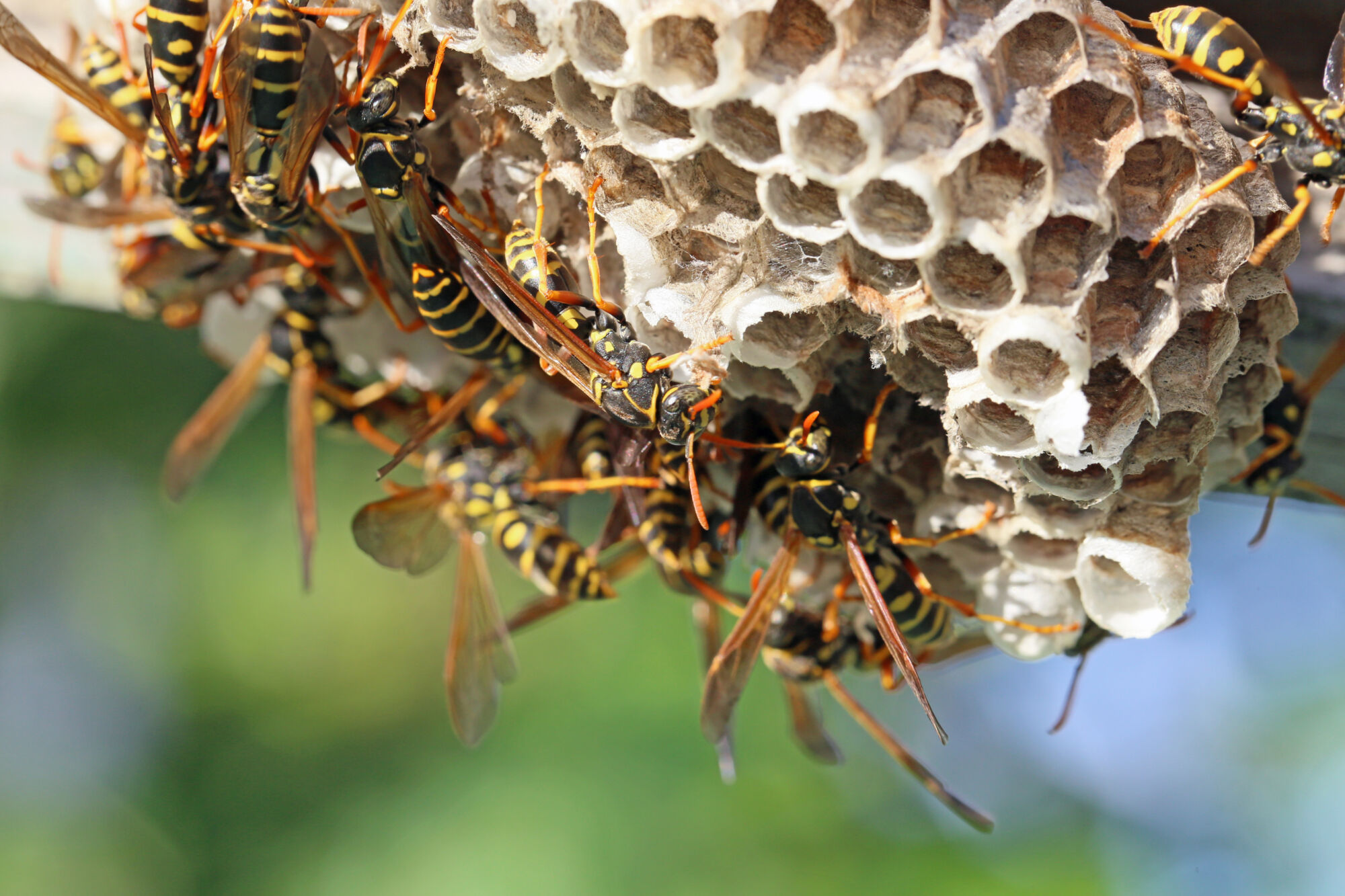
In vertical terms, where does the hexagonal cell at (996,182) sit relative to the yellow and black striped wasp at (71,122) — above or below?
above

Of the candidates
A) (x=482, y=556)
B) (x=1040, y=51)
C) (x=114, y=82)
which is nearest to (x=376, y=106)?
(x=114, y=82)

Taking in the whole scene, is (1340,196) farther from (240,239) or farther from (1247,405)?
(240,239)

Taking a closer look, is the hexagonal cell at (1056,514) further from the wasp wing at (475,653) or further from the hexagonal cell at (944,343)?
the wasp wing at (475,653)

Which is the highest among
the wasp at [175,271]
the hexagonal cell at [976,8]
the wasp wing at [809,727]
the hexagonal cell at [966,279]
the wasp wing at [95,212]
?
the hexagonal cell at [976,8]

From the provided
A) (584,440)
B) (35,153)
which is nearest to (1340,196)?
(584,440)

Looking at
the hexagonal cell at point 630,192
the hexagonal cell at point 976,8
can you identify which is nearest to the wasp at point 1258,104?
the hexagonal cell at point 976,8

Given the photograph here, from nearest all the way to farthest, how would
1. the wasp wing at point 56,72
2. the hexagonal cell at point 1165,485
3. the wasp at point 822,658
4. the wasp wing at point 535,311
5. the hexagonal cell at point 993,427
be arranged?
the hexagonal cell at point 993,427 < the hexagonal cell at point 1165,485 < the wasp wing at point 535,311 < the wasp wing at point 56,72 < the wasp at point 822,658

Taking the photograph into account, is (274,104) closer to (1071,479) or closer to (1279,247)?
(1071,479)

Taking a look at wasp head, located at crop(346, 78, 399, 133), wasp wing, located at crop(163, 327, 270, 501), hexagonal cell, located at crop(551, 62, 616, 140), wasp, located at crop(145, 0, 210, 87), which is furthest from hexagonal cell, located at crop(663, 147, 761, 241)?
wasp wing, located at crop(163, 327, 270, 501)
